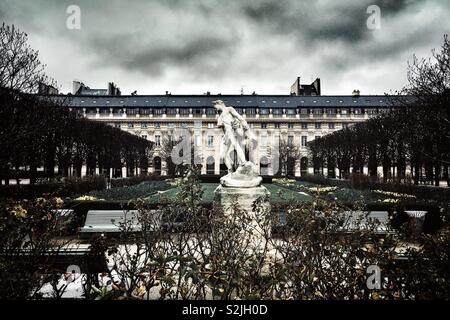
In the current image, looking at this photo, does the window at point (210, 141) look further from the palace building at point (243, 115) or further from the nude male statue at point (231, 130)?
the nude male statue at point (231, 130)

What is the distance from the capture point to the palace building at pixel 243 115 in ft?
186

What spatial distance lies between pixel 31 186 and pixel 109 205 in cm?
641

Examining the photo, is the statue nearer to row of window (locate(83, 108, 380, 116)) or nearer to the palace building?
the palace building

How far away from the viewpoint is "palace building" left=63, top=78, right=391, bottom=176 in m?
56.6

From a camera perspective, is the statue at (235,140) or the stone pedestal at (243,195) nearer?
the stone pedestal at (243,195)

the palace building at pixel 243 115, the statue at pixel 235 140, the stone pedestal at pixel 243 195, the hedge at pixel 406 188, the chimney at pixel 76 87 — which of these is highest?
the chimney at pixel 76 87

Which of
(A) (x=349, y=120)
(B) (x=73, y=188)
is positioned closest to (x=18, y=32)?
(B) (x=73, y=188)

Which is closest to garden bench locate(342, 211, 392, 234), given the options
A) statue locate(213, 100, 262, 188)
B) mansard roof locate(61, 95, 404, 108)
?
statue locate(213, 100, 262, 188)

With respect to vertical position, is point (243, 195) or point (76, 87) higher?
point (76, 87)

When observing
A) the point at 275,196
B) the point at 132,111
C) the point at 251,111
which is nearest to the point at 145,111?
the point at 132,111

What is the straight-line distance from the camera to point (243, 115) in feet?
190

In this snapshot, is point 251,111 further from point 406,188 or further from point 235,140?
point 235,140

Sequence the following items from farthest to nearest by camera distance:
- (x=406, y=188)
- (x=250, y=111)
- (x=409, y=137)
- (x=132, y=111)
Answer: (x=250, y=111), (x=132, y=111), (x=409, y=137), (x=406, y=188)

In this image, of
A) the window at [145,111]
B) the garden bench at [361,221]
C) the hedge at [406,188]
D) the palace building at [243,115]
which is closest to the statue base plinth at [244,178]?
the garden bench at [361,221]
